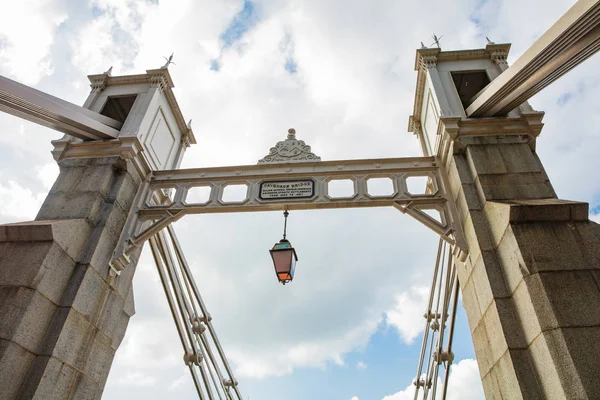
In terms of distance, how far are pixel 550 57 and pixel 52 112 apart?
741 cm

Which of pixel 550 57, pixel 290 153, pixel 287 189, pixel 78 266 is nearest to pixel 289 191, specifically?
pixel 287 189

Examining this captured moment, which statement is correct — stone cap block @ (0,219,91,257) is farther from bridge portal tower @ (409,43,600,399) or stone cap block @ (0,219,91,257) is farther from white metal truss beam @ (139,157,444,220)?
bridge portal tower @ (409,43,600,399)

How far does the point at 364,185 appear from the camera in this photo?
305 inches

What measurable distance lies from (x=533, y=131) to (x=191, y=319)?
325 inches

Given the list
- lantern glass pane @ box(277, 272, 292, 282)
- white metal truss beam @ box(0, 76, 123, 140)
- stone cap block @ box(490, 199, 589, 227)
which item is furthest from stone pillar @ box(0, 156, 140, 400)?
stone cap block @ box(490, 199, 589, 227)

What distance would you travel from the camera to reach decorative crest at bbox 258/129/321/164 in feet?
27.3

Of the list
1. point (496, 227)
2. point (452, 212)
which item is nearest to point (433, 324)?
point (452, 212)

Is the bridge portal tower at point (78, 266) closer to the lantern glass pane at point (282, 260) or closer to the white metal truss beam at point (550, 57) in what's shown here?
the lantern glass pane at point (282, 260)

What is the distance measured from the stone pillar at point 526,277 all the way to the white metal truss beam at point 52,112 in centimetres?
657

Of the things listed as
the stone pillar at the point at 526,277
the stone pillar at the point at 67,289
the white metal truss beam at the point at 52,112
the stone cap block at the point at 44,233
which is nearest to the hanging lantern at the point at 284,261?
the stone pillar at the point at 526,277

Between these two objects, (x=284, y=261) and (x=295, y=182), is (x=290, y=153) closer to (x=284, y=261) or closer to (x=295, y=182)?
(x=295, y=182)

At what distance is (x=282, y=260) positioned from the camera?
20.8 ft

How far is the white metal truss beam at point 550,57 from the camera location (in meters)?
4.65

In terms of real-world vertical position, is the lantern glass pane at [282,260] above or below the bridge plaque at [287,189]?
below
